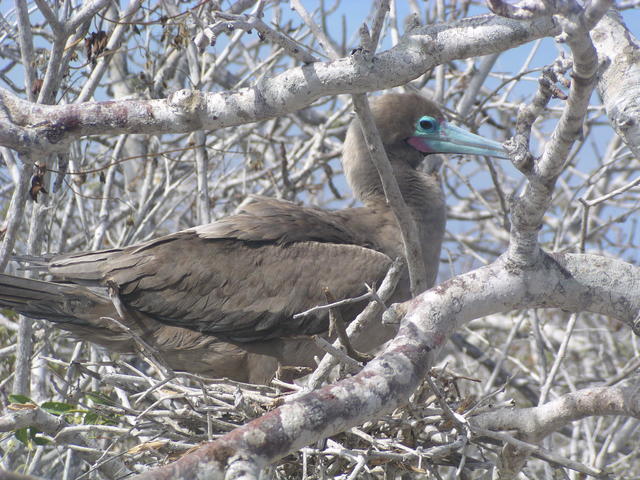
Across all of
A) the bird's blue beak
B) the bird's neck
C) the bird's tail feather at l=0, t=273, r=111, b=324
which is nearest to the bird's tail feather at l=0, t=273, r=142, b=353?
the bird's tail feather at l=0, t=273, r=111, b=324

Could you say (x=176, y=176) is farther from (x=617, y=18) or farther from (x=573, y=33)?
(x=573, y=33)

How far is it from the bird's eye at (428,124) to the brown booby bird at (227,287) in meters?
0.99

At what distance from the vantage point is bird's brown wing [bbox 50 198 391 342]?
192 inches

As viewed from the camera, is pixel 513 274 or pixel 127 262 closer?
pixel 513 274

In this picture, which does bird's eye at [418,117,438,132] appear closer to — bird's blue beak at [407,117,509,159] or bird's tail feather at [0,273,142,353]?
bird's blue beak at [407,117,509,159]

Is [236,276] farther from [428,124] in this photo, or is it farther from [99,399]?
[428,124]

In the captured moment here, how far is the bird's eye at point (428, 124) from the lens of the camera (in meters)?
5.80


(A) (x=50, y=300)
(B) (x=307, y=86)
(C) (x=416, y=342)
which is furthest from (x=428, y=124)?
(C) (x=416, y=342)

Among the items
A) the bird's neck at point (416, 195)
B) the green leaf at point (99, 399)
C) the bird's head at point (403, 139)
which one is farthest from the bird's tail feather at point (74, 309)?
the bird's head at point (403, 139)

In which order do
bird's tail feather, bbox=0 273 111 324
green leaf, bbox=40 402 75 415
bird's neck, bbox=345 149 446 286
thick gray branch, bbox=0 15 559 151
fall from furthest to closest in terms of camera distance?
bird's neck, bbox=345 149 446 286, bird's tail feather, bbox=0 273 111 324, green leaf, bbox=40 402 75 415, thick gray branch, bbox=0 15 559 151

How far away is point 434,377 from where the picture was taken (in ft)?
13.5

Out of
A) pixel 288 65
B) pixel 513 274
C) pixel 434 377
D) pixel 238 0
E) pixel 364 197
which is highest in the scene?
pixel 288 65

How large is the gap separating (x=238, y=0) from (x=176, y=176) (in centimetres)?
207

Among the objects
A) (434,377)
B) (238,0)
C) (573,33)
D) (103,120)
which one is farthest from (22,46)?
(573,33)
